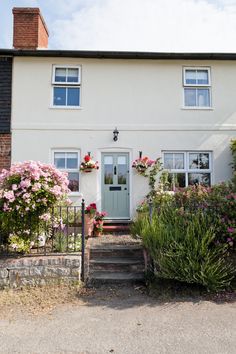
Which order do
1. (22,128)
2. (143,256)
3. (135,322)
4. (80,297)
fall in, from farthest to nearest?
(22,128) → (143,256) → (80,297) → (135,322)

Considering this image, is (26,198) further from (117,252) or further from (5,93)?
(5,93)

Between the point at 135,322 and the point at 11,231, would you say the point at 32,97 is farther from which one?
the point at 135,322

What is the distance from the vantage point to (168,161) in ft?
34.0

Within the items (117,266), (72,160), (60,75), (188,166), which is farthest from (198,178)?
(60,75)

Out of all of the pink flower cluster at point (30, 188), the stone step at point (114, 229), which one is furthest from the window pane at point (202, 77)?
the pink flower cluster at point (30, 188)

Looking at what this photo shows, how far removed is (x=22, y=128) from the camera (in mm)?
10094

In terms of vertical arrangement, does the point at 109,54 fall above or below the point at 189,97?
above

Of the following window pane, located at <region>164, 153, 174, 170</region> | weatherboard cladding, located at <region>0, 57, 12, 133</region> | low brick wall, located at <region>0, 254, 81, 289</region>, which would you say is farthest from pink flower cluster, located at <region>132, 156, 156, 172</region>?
low brick wall, located at <region>0, 254, 81, 289</region>

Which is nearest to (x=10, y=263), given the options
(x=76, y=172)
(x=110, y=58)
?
(x=76, y=172)

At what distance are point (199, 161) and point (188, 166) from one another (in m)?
0.43

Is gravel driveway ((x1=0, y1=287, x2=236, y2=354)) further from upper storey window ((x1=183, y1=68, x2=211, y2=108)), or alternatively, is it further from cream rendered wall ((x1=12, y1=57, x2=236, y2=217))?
upper storey window ((x1=183, y1=68, x2=211, y2=108))

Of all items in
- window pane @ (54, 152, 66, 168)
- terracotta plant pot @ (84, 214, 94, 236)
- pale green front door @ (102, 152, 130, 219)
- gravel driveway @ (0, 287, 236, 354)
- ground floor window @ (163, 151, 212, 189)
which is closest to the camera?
gravel driveway @ (0, 287, 236, 354)

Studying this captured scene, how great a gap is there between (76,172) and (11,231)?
4400 mm

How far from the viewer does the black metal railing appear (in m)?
5.85
